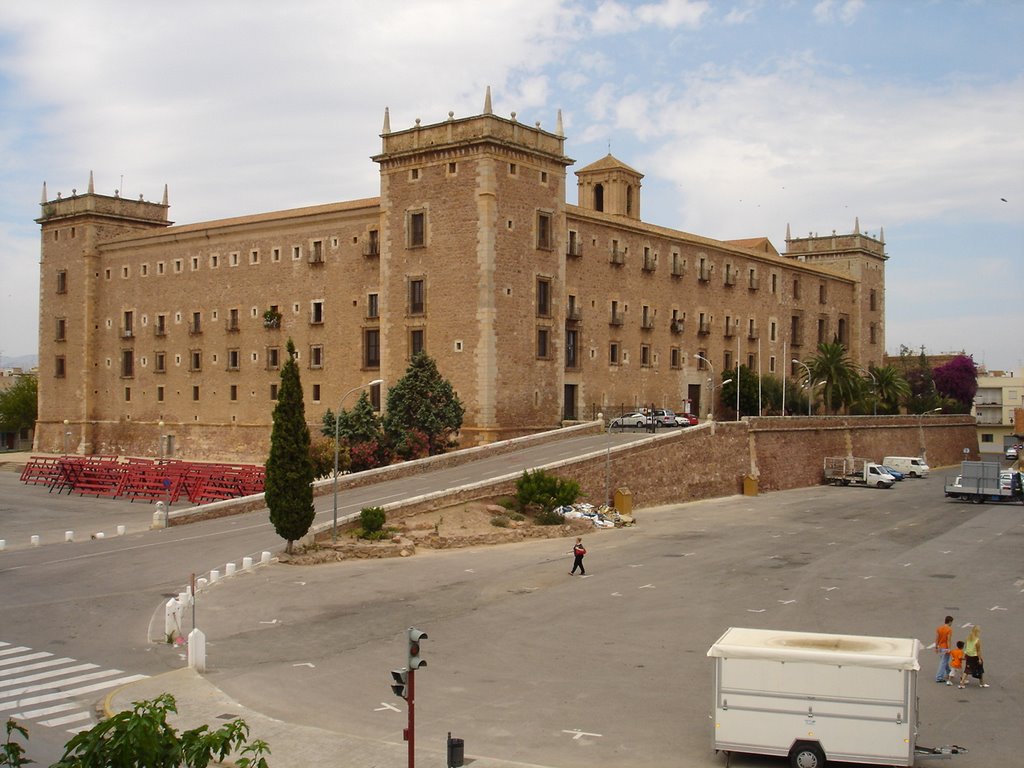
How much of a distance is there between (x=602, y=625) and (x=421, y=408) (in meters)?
25.8

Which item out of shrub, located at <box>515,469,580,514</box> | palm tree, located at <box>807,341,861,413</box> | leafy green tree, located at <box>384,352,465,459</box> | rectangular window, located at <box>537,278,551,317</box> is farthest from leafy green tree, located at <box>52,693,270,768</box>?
palm tree, located at <box>807,341,861,413</box>

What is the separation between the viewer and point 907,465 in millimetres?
69125

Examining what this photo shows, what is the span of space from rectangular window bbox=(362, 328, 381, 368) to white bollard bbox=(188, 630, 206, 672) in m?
36.8

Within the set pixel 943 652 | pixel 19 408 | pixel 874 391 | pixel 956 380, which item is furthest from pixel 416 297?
pixel 956 380

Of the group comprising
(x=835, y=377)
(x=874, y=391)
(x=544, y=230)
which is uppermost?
(x=544, y=230)

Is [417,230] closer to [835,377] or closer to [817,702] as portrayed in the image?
[835,377]

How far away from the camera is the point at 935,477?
69.2 m

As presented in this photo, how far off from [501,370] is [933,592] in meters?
26.4

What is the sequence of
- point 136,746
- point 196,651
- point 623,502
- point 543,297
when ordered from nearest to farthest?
point 136,746, point 196,651, point 623,502, point 543,297

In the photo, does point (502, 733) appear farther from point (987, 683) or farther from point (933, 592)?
point (933, 592)

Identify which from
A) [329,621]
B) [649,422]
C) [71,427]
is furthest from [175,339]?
[329,621]

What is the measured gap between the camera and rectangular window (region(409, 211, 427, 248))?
5509 cm

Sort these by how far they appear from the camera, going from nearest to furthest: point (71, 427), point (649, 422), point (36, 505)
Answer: point (36, 505) → point (649, 422) → point (71, 427)

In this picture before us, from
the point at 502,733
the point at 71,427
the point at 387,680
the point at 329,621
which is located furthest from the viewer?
the point at 71,427
